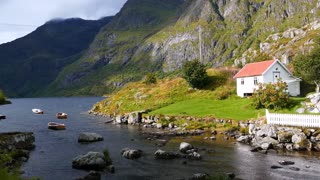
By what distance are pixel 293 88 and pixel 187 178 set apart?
52.7 meters

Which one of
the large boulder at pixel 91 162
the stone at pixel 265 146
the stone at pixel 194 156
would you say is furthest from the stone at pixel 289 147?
the large boulder at pixel 91 162

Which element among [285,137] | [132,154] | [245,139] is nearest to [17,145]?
[132,154]

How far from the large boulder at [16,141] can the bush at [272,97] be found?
41.4 metres

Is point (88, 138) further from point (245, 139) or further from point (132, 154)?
point (245, 139)

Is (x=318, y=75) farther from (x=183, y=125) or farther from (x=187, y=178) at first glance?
(x=187, y=178)

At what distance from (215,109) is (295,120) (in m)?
24.8

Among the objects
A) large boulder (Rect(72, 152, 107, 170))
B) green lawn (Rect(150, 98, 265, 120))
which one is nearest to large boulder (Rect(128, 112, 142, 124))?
green lawn (Rect(150, 98, 265, 120))

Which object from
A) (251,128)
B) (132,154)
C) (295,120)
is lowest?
(132,154)

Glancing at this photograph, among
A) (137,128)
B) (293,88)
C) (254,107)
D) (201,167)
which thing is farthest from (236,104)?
(201,167)

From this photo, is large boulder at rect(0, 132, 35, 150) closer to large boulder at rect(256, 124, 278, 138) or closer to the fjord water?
the fjord water

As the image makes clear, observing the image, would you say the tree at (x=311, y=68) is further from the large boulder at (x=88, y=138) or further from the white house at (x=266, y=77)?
the large boulder at (x=88, y=138)

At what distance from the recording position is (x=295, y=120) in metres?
52.9

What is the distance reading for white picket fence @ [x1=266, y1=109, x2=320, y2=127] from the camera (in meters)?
51.0

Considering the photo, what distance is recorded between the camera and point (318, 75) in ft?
242
